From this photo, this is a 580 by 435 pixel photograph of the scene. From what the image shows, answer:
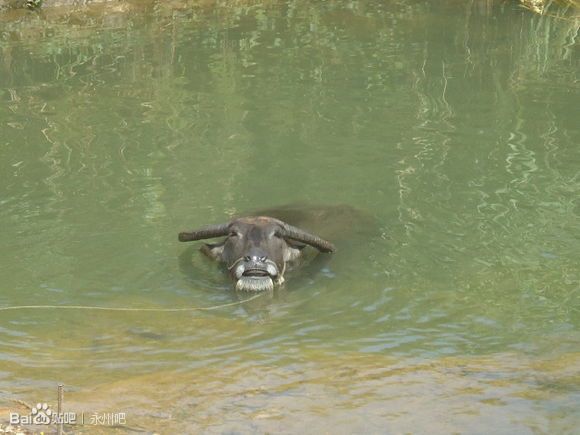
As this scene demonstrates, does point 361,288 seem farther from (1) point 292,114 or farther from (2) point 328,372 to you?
(1) point 292,114

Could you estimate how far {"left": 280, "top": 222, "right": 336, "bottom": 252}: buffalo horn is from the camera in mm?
10312

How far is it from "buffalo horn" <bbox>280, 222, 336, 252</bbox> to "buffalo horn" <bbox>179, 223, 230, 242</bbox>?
57cm

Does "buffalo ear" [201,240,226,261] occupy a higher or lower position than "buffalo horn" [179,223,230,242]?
lower

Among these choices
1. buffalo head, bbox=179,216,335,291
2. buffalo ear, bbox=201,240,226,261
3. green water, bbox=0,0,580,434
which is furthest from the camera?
buffalo ear, bbox=201,240,226,261

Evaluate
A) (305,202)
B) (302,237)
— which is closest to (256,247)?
(302,237)

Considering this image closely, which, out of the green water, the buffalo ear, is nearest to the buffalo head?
the buffalo ear

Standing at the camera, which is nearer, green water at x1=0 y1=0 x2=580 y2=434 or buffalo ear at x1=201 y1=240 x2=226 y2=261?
green water at x1=0 y1=0 x2=580 y2=434

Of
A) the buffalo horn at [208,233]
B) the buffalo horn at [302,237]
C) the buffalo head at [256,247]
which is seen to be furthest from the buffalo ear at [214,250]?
the buffalo horn at [302,237]

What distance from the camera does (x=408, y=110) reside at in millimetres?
15484

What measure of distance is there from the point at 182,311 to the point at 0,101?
822 cm

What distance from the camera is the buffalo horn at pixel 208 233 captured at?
1030 cm

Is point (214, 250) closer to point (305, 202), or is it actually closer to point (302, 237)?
point (302, 237)

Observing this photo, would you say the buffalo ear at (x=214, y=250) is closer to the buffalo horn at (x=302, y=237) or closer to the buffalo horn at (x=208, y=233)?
the buffalo horn at (x=208, y=233)

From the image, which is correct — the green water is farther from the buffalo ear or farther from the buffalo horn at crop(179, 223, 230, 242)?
the buffalo horn at crop(179, 223, 230, 242)
